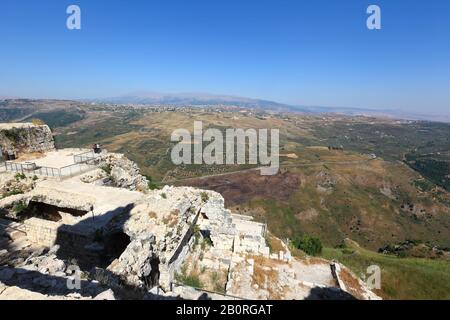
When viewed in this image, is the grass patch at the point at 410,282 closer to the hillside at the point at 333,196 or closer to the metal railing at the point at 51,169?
the metal railing at the point at 51,169

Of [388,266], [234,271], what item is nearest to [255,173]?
[388,266]

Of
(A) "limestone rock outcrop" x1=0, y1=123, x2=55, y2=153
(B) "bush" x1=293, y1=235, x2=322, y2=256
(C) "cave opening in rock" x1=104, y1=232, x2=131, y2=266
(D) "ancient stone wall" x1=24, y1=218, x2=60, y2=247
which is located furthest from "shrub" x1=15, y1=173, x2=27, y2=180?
(B) "bush" x1=293, y1=235, x2=322, y2=256

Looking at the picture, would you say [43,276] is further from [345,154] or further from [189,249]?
[345,154]

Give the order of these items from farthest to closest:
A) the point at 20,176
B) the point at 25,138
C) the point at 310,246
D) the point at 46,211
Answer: the point at 310,246, the point at 25,138, the point at 20,176, the point at 46,211

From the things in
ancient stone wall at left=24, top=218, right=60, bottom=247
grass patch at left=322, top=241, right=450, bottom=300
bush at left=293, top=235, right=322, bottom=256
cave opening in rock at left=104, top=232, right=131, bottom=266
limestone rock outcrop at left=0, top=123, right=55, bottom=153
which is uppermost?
limestone rock outcrop at left=0, top=123, right=55, bottom=153

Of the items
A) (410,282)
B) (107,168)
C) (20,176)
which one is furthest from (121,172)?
(410,282)

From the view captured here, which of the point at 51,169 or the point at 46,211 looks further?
the point at 51,169

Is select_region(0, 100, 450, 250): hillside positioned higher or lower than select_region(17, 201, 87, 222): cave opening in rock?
lower

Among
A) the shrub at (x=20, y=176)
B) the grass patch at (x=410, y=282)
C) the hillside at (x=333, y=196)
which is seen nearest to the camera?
the shrub at (x=20, y=176)

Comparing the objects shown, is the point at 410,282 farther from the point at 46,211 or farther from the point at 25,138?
the point at 25,138

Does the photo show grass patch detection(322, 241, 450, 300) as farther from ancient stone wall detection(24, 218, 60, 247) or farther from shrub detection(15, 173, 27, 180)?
shrub detection(15, 173, 27, 180)

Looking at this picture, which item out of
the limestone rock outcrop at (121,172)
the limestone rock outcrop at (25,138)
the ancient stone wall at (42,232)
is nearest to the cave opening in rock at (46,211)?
the ancient stone wall at (42,232)
